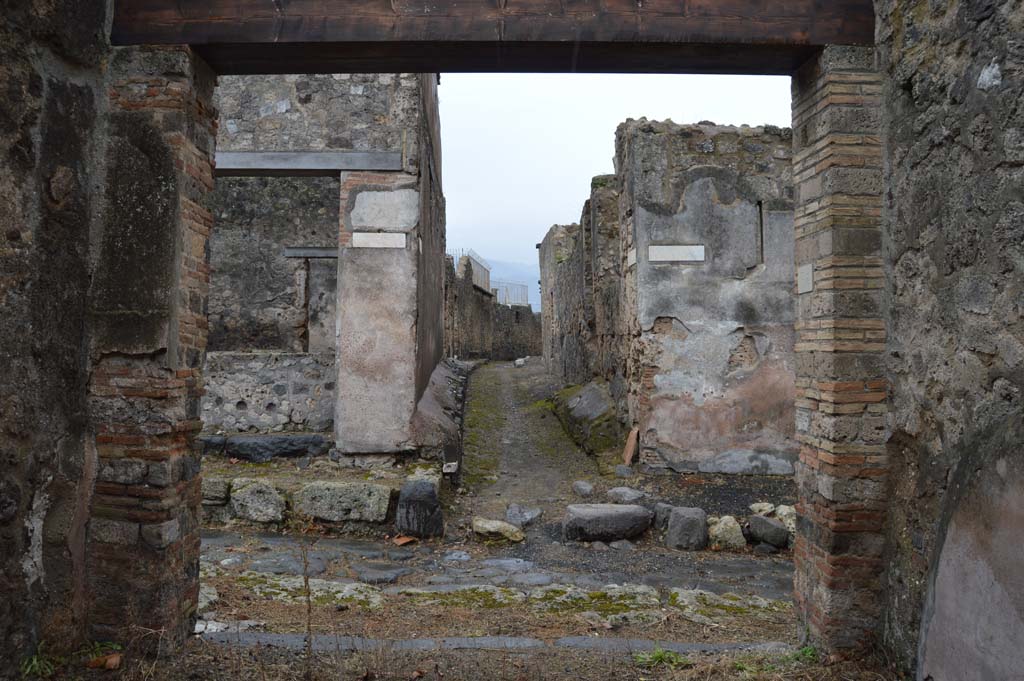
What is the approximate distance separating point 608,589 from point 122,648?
9.86 feet

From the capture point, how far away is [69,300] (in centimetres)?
339

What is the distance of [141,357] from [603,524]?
13.6 ft

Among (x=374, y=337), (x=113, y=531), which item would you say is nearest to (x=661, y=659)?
(x=113, y=531)

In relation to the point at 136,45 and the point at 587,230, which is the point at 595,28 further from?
the point at 587,230

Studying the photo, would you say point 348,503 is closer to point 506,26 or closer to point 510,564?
point 510,564

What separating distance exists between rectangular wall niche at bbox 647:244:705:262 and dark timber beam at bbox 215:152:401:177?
319 centimetres

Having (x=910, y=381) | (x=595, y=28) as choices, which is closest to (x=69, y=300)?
(x=595, y=28)

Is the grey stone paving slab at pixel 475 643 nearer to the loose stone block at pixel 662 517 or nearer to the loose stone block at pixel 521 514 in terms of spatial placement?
the loose stone block at pixel 662 517

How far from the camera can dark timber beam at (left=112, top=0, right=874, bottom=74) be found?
352cm

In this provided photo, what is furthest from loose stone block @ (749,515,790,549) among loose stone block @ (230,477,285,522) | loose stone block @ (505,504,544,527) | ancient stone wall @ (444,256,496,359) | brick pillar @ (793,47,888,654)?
ancient stone wall @ (444,256,496,359)

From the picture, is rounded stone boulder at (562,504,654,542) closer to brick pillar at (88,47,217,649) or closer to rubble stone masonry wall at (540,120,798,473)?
rubble stone masonry wall at (540,120,798,473)

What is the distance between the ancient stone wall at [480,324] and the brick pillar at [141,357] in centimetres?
1236

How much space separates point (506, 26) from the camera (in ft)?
11.6

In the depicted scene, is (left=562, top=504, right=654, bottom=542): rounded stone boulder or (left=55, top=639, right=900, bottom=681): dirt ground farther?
(left=562, top=504, right=654, bottom=542): rounded stone boulder
